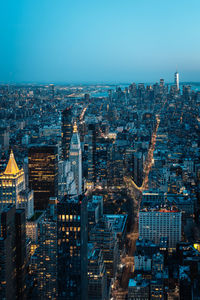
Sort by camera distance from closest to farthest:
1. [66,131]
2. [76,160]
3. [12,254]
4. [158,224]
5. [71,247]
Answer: [71,247]
[12,254]
[158,224]
[76,160]
[66,131]

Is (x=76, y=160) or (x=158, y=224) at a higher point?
(x=76, y=160)

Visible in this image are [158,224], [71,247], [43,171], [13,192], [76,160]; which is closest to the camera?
[71,247]

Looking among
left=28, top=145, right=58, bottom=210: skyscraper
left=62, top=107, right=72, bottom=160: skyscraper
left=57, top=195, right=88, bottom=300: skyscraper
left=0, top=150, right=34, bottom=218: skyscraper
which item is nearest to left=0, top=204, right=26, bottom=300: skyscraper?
left=57, top=195, right=88, bottom=300: skyscraper

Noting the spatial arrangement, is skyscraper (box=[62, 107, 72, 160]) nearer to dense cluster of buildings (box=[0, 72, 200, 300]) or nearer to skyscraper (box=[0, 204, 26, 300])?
dense cluster of buildings (box=[0, 72, 200, 300])

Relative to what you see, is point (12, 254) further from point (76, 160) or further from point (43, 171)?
point (76, 160)

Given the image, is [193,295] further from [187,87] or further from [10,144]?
[187,87]

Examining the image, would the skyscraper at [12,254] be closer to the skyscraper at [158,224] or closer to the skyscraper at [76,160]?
the skyscraper at [158,224]

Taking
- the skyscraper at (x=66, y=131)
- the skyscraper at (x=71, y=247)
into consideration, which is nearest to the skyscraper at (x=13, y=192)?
the skyscraper at (x=66, y=131)

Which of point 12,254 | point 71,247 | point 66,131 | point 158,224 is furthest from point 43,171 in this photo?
point 71,247
